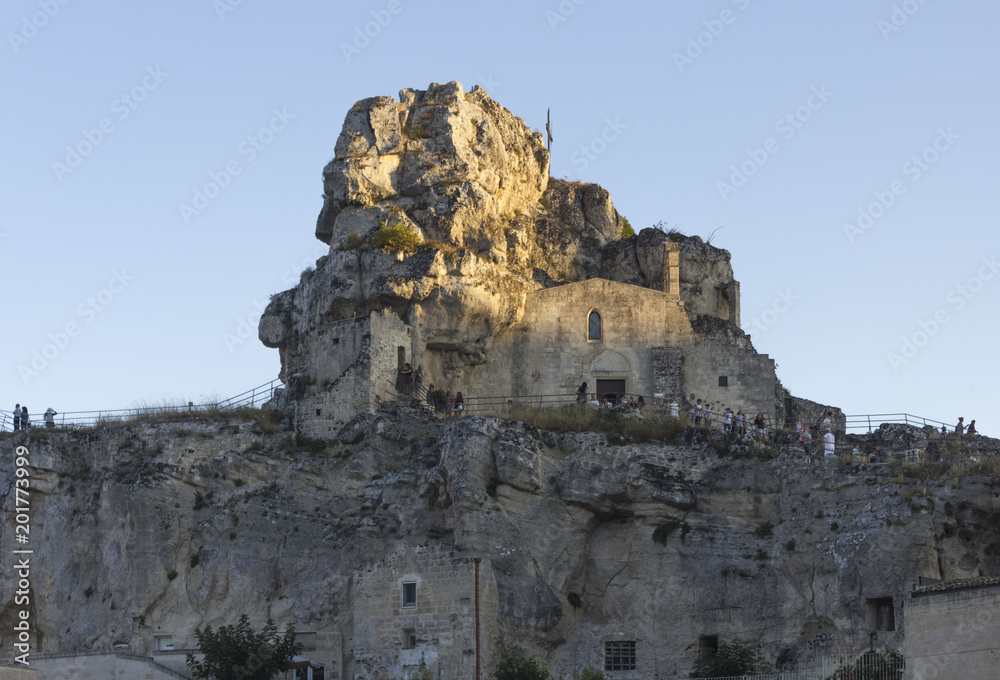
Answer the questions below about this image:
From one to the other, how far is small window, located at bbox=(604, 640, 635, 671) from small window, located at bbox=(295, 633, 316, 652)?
8.48 meters

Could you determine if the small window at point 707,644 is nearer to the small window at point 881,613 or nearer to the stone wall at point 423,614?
the small window at point 881,613

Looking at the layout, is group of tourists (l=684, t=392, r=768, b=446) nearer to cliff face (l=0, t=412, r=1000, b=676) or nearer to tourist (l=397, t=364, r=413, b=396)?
cliff face (l=0, t=412, r=1000, b=676)

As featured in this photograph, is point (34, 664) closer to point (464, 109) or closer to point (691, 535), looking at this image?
point (691, 535)

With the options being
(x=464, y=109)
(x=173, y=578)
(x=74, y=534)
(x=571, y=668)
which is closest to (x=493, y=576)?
(x=571, y=668)

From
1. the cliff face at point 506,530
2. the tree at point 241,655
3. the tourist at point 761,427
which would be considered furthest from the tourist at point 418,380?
the tree at point 241,655

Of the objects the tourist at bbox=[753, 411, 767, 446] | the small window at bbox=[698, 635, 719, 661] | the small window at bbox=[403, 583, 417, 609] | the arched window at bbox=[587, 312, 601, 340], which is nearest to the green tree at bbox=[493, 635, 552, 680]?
the small window at bbox=[403, 583, 417, 609]

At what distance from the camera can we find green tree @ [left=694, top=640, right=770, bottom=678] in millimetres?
44312

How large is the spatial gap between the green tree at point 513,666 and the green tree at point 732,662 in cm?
421

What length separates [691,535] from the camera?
48.9m

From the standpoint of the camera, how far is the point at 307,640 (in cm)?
4884

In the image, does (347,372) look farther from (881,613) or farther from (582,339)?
(881,613)

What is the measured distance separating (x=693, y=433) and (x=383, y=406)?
10.1 metres

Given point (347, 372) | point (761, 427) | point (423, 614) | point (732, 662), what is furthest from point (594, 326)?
point (732, 662)

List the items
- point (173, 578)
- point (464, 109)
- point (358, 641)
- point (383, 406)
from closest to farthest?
point (358, 641) → point (173, 578) → point (383, 406) → point (464, 109)
